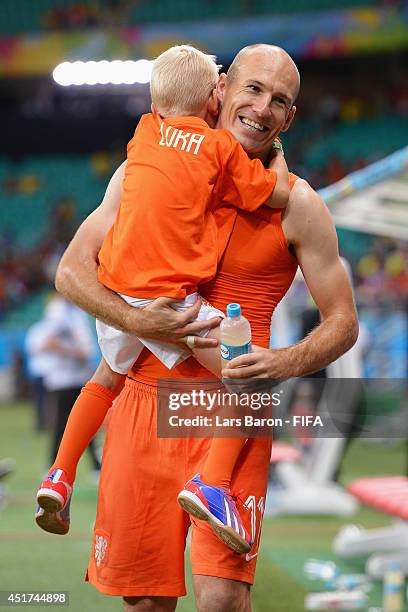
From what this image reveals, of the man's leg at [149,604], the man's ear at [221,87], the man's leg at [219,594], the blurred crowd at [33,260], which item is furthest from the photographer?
the blurred crowd at [33,260]

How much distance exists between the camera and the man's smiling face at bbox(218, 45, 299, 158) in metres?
3.63

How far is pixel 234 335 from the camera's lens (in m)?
3.39

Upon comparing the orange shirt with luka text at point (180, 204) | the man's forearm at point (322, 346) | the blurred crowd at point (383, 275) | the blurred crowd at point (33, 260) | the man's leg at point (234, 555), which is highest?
the blurred crowd at point (33, 260)

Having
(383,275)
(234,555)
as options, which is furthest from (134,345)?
(383,275)

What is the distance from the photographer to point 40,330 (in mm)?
12133

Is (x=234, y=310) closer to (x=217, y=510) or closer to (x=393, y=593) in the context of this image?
(x=217, y=510)

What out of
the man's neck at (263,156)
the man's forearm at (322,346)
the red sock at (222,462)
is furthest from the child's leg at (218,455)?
the man's neck at (263,156)

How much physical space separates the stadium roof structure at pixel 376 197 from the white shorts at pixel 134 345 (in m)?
3.18

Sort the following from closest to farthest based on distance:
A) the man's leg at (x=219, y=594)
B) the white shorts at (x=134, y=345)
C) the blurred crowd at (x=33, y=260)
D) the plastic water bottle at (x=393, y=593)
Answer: the man's leg at (x=219, y=594), the white shorts at (x=134, y=345), the plastic water bottle at (x=393, y=593), the blurred crowd at (x=33, y=260)

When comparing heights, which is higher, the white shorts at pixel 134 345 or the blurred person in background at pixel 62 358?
the blurred person in background at pixel 62 358

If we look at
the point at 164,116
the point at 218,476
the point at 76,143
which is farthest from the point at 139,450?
the point at 76,143

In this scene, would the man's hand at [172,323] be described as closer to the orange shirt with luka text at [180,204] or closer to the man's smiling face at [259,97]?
the orange shirt with luka text at [180,204]

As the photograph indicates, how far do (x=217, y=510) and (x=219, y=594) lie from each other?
0.31m

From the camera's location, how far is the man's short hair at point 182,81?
11.9ft
